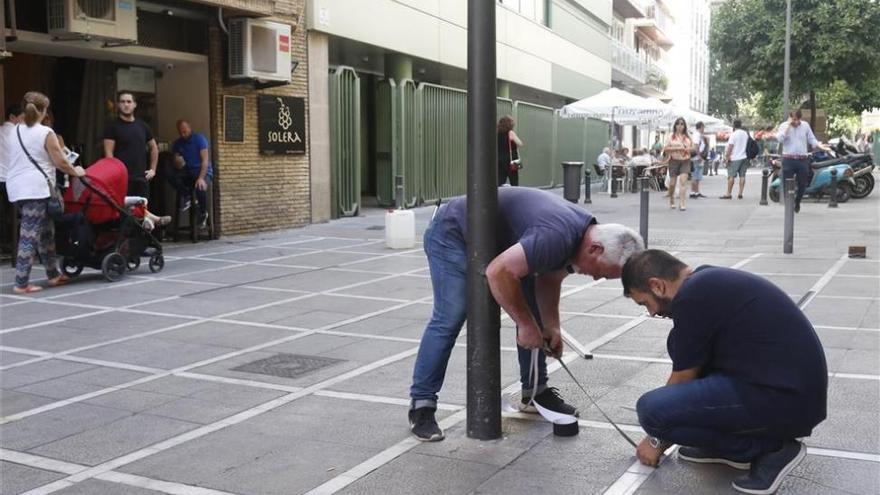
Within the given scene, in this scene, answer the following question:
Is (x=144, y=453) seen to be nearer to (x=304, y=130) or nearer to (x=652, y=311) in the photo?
(x=652, y=311)

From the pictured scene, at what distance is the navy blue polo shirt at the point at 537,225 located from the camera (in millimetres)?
4035

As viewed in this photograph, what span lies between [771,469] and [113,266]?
7820mm

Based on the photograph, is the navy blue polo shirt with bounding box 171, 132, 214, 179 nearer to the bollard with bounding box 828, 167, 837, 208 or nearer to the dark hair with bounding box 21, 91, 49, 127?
the dark hair with bounding box 21, 91, 49, 127

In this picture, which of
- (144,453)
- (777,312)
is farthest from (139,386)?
(777,312)

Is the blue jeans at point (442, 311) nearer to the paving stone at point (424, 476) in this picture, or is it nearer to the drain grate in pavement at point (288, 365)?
the paving stone at point (424, 476)

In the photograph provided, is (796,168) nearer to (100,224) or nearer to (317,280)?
(317,280)

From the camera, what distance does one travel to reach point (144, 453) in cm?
452

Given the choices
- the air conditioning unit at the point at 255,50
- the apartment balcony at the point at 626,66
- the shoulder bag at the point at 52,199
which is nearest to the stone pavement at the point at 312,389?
the shoulder bag at the point at 52,199

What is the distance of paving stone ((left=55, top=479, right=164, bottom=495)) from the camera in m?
4.00

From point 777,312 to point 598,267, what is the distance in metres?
0.75

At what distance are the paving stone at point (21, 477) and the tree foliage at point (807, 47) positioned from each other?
106 ft

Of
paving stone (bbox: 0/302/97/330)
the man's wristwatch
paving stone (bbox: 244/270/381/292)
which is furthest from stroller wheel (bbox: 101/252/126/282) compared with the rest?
the man's wristwatch

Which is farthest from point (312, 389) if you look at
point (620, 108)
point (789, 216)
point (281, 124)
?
point (620, 108)

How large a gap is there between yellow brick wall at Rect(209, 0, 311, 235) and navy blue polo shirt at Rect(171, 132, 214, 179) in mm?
618
